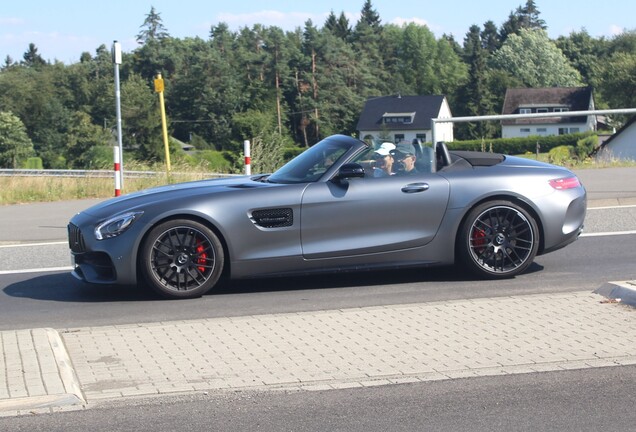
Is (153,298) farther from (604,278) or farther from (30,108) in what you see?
(30,108)

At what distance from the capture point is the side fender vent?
8.42m

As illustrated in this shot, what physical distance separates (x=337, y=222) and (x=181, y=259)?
4.53ft

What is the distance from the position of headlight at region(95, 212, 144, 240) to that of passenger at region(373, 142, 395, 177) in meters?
2.12

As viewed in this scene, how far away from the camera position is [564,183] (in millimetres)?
9062

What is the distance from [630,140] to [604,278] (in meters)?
29.6

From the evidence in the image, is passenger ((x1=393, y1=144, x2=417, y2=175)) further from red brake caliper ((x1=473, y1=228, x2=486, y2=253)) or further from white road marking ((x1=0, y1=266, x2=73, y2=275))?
white road marking ((x1=0, y1=266, x2=73, y2=275))

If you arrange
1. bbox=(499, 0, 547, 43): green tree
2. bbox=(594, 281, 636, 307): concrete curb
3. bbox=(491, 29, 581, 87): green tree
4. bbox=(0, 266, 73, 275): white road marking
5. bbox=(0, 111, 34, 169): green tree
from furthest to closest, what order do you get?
bbox=(499, 0, 547, 43): green tree
bbox=(491, 29, 581, 87): green tree
bbox=(0, 111, 34, 169): green tree
bbox=(0, 266, 73, 275): white road marking
bbox=(594, 281, 636, 307): concrete curb

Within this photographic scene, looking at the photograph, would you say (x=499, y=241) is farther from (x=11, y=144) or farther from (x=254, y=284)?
(x=11, y=144)

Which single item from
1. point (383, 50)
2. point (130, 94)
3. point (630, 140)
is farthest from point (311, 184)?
point (383, 50)

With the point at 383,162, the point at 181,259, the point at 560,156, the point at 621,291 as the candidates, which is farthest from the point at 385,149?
the point at 560,156

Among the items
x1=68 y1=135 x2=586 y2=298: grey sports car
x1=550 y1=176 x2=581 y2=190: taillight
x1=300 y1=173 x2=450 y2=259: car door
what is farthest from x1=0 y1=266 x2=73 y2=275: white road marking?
x1=550 y1=176 x2=581 y2=190: taillight

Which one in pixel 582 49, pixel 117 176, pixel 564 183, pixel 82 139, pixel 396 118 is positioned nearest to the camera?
pixel 564 183

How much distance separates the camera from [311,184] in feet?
28.1

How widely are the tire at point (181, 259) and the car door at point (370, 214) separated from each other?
82 cm
